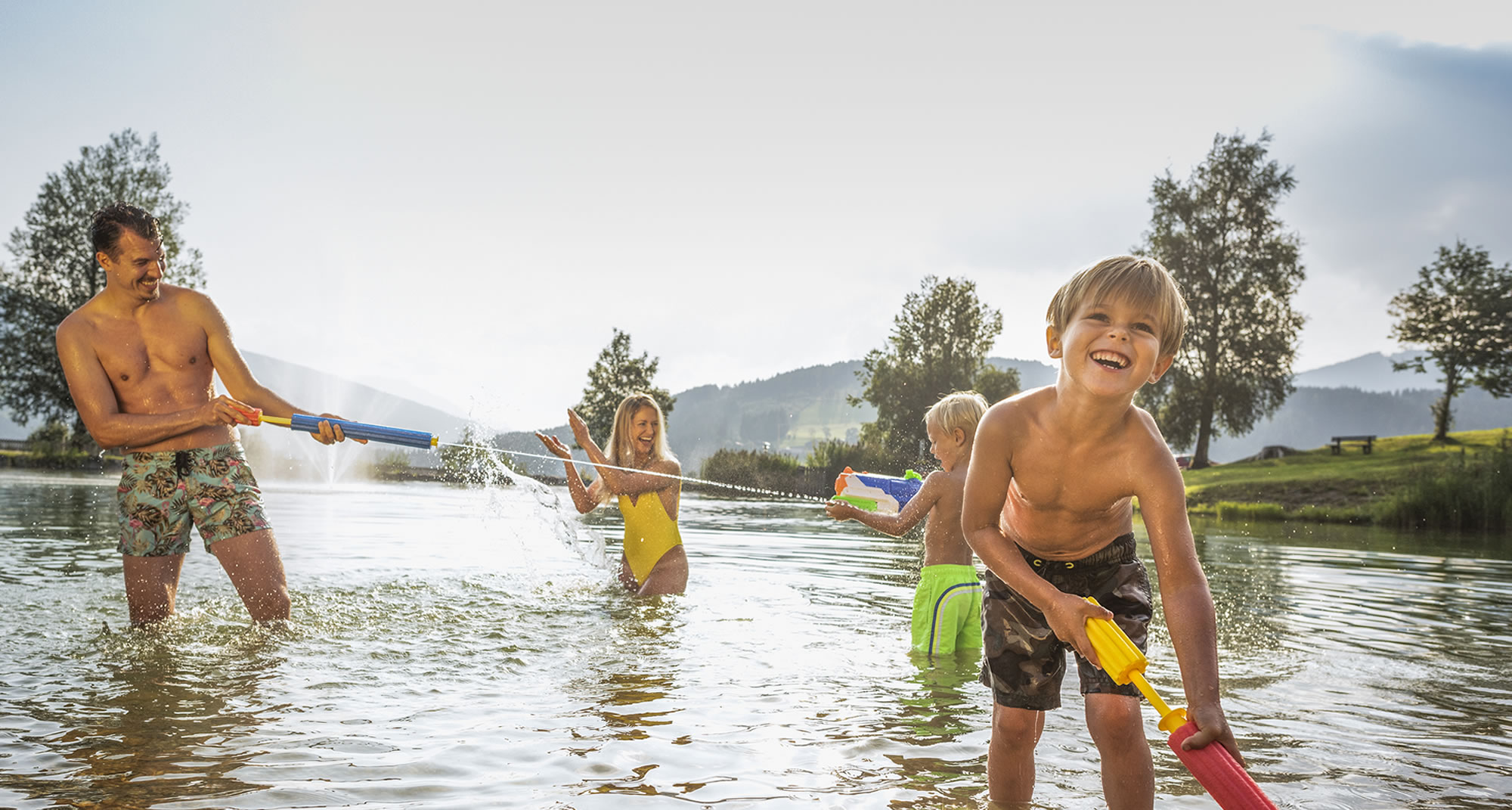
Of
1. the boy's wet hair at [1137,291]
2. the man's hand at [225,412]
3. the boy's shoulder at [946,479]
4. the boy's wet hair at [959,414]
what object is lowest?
the boy's shoulder at [946,479]

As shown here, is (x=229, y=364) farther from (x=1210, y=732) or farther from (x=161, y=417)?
(x=1210, y=732)

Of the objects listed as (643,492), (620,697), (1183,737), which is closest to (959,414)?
(620,697)

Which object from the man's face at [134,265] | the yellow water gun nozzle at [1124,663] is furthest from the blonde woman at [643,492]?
the yellow water gun nozzle at [1124,663]

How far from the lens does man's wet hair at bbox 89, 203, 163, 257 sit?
5480mm

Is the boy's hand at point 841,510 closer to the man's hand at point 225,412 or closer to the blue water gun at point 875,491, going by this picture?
the blue water gun at point 875,491

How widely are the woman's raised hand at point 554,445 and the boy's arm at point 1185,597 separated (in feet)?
18.8

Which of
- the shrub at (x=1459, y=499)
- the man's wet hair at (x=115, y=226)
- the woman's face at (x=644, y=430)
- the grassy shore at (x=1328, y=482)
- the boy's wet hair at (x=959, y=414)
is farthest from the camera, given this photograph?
the grassy shore at (x=1328, y=482)

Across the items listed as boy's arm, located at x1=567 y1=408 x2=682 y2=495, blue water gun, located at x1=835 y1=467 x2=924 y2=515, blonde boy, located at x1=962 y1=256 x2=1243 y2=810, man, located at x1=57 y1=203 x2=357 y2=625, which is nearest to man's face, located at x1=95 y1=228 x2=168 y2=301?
man, located at x1=57 y1=203 x2=357 y2=625

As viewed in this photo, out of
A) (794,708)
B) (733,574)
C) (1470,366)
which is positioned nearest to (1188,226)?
(1470,366)

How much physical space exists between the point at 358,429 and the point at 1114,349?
4.27 metres

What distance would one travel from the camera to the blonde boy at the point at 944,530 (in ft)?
19.7

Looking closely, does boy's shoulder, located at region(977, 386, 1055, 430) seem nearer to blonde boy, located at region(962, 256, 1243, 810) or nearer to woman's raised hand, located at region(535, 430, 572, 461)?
blonde boy, located at region(962, 256, 1243, 810)

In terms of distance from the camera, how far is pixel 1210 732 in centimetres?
241

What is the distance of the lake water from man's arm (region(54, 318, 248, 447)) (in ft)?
3.97
